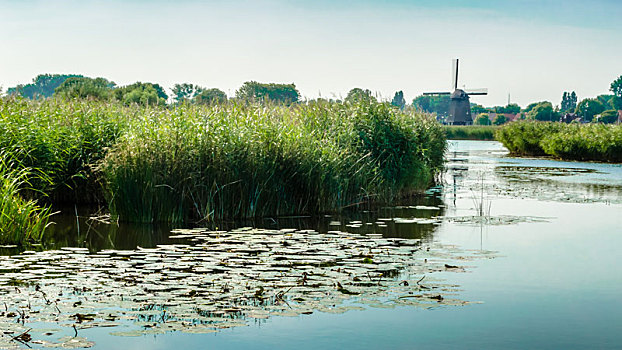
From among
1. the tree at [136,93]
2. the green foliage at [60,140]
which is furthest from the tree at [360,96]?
the tree at [136,93]

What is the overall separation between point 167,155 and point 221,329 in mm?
6493

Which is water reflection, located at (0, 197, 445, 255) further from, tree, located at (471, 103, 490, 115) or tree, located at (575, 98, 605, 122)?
tree, located at (471, 103, 490, 115)

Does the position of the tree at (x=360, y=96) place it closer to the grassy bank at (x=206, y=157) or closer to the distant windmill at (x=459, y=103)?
the grassy bank at (x=206, y=157)

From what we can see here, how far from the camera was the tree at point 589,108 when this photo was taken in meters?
125

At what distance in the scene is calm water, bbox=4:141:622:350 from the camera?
5.79 m

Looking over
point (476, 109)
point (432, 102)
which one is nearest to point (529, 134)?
point (476, 109)

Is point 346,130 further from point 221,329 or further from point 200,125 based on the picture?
point 221,329

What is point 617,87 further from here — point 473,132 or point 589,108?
point 473,132

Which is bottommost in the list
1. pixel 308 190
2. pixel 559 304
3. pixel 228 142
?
Result: pixel 559 304

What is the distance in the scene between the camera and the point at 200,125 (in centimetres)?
1265

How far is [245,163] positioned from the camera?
1237 cm

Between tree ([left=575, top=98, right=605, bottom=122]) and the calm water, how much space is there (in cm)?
11796

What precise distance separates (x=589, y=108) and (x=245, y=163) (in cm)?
12640

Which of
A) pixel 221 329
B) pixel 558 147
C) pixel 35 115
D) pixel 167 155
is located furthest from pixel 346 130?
pixel 558 147
